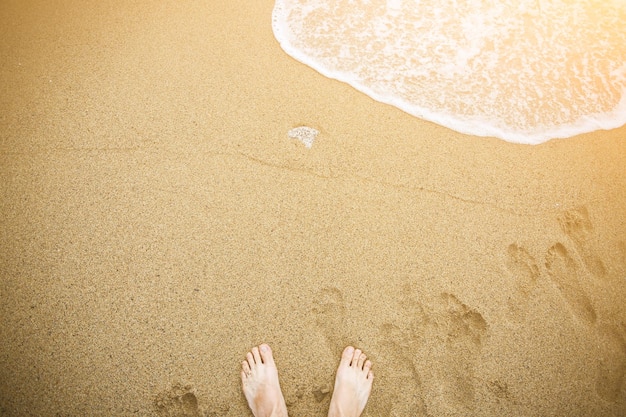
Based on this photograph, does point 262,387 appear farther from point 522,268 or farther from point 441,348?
point 522,268

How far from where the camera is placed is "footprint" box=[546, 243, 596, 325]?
1762 mm

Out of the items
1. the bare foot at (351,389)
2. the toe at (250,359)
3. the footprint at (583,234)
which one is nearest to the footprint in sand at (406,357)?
the bare foot at (351,389)

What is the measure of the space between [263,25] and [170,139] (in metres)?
1.32

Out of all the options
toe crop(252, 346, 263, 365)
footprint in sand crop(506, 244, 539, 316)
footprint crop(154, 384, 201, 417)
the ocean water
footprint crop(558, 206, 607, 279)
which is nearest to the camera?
footprint crop(154, 384, 201, 417)

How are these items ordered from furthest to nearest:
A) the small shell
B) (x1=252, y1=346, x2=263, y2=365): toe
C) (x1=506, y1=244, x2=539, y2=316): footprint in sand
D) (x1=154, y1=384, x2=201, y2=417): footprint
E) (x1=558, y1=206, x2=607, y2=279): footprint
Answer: the small shell → (x1=558, y1=206, x2=607, y2=279): footprint → (x1=506, y1=244, x2=539, y2=316): footprint in sand → (x1=252, y1=346, x2=263, y2=365): toe → (x1=154, y1=384, x2=201, y2=417): footprint

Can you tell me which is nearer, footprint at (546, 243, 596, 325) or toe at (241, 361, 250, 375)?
toe at (241, 361, 250, 375)

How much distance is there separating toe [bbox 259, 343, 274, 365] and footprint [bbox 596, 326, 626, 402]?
1583 millimetres

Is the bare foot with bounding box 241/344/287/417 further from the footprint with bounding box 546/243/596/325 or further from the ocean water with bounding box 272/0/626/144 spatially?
the ocean water with bounding box 272/0/626/144

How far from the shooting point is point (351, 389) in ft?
5.06

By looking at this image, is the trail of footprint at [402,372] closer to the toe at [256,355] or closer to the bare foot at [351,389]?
the bare foot at [351,389]

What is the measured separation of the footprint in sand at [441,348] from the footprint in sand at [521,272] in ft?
0.73

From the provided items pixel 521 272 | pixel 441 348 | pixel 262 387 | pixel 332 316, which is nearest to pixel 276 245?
pixel 332 316

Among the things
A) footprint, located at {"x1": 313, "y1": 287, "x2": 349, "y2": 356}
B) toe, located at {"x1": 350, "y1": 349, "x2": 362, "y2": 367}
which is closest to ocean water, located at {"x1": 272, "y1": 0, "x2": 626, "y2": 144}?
footprint, located at {"x1": 313, "y1": 287, "x2": 349, "y2": 356}

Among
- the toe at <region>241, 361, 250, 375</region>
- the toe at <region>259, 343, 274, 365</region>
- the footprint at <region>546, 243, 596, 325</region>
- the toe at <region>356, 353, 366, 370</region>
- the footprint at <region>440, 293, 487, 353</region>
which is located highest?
the footprint at <region>546, 243, 596, 325</region>
